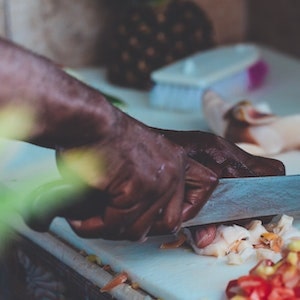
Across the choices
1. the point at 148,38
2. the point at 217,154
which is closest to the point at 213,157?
the point at 217,154

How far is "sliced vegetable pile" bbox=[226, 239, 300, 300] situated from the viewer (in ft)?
2.05

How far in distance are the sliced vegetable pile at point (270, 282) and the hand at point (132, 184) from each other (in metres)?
0.07

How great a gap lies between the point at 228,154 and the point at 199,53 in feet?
1.78

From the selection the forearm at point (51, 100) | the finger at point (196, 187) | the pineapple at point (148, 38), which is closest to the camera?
the forearm at point (51, 100)

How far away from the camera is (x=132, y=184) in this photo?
618 mm

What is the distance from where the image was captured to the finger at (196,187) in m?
0.67

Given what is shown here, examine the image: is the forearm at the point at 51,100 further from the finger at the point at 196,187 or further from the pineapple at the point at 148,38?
the pineapple at the point at 148,38

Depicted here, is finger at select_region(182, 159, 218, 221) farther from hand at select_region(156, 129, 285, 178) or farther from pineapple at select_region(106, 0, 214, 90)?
pineapple at select_region(106, 0, 214, 90)

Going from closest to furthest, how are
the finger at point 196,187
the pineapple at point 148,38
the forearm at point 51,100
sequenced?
the forearm at point 51,100
the finger at point 196,187
the pineapple at point 148,38

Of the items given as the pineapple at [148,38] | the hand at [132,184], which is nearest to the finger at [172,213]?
the hand at [132,184]

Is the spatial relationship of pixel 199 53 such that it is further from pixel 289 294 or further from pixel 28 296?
pixel 289 294

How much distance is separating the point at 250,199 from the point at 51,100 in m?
0.24

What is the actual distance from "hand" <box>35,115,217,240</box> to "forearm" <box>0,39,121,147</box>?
2 centimetres

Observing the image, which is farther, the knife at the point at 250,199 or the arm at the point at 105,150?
the knife at the point at 250,199
